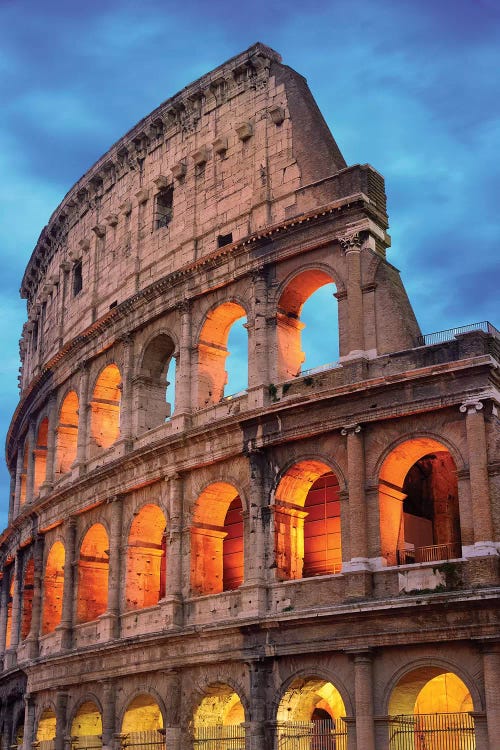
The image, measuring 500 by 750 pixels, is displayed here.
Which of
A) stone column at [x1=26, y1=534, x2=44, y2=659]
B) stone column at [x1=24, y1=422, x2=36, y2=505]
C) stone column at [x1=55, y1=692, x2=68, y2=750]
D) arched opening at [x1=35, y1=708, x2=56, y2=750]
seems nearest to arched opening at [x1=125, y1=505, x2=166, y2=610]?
stone column at [x1=55, y1=692, x2=68, y2=750]

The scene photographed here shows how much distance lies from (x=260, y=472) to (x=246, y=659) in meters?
3.57

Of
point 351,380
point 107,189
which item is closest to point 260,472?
point 351,380

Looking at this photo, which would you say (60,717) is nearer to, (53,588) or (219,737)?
(53,588)

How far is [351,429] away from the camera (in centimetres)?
1930

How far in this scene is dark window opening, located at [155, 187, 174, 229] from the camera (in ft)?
86.6

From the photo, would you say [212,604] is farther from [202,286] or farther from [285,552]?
[202,286]

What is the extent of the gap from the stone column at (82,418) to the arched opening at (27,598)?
4451 millimetres

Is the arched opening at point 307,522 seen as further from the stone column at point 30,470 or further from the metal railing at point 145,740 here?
the stone column at point 30,470

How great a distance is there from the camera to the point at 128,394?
25250mm

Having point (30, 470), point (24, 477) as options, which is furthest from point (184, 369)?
point (24, 477)

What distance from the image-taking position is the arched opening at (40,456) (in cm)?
3091

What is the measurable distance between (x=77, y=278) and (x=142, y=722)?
13.4 metres

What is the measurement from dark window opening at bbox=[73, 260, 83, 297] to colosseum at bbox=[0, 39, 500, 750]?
0.47 metres

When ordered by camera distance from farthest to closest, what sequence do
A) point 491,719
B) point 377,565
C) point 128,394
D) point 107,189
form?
point 107,189 → point 128,394 → point 377,565 → point 491,719
